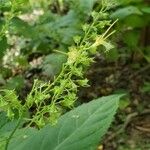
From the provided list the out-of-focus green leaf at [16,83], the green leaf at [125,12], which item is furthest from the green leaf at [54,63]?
the green leaf at [125,12]

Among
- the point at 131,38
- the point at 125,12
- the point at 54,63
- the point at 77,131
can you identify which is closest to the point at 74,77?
the point at 77,131

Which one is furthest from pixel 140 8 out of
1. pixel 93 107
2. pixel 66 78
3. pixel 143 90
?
pixel 66 78

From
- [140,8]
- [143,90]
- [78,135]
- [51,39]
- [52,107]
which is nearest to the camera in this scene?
[52,107]

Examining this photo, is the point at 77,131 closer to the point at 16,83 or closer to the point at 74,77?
the point at 74,77

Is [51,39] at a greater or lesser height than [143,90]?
greater

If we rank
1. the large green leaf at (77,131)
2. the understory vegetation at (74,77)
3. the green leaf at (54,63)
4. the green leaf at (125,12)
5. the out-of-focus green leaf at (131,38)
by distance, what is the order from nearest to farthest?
the understory vegetation at (74,77), the large green leaf at (77,131), the green leaf at (54,63), the green leaf at (125,12), the out-of-focus green leaf at (131,38)

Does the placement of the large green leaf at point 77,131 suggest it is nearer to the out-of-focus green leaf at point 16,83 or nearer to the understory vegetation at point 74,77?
the understory vegetation at point 74,77

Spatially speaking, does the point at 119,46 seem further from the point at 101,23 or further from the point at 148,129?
the point at 101,23
